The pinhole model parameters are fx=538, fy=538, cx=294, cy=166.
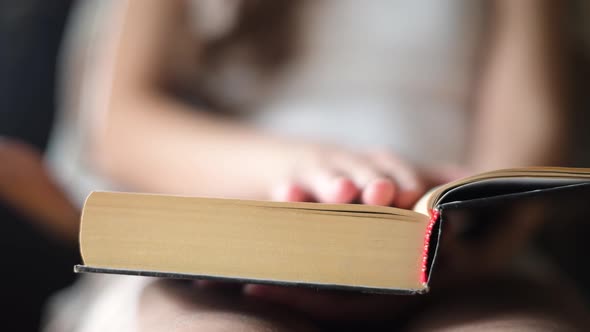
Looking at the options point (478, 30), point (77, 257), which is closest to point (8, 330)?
point (77, 257)

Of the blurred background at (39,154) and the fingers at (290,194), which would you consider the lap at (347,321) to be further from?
the blurred background at (39,154)

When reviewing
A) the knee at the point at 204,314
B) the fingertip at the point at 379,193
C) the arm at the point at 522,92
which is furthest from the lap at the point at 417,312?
the arm at the point at 522,92

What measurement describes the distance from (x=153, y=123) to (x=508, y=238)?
0.45m

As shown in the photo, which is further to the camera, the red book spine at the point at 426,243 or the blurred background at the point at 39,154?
the blurred background at the point at 39,154

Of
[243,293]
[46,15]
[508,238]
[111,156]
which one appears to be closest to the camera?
[243,293]

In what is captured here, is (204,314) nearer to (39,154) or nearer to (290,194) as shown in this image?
(290,194)

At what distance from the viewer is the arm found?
2.48 feet

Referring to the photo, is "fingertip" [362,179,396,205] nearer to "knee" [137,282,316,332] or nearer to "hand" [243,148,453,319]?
"hand" [243,148,453,319]

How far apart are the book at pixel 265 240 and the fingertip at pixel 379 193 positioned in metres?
0.03

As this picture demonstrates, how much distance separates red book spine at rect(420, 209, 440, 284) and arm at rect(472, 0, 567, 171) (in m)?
0.43

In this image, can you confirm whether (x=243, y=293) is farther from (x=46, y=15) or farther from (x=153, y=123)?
(x=46, y=15)

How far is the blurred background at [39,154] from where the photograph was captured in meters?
0.71

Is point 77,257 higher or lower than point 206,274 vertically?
lower

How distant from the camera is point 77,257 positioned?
78 centimetres
